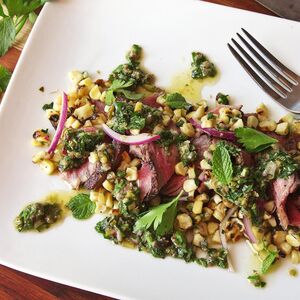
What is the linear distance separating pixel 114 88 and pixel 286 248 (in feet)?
3.76

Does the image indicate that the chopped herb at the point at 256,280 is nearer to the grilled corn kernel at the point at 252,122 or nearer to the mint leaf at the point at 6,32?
the grilled corn kernel at the point at 252,122

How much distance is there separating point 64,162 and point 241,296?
3.37 ft

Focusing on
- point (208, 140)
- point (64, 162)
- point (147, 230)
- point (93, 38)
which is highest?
point (93, 38)

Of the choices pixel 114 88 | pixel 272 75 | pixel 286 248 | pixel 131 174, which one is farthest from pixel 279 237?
pixel 114 88

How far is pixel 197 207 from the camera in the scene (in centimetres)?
230

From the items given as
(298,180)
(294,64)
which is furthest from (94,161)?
(294,64)

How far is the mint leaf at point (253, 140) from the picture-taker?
229 centimetres

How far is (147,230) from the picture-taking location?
231 cm

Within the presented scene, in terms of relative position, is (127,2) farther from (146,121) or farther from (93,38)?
(146,121)

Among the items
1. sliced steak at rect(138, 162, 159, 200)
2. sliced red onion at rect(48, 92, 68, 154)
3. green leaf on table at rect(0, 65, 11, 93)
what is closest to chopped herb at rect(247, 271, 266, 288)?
sliced steak at rect(138, 162, 159, 200)

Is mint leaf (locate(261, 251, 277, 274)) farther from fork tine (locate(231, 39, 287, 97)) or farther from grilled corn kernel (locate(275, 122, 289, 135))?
fork tine (locate(231, 39, 287, 97))

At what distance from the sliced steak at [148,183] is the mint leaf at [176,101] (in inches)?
15.0

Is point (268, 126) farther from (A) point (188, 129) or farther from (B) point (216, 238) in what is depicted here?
(B) point (216, 238)

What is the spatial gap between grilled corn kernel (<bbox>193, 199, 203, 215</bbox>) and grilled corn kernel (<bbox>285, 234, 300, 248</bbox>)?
0.41 m
